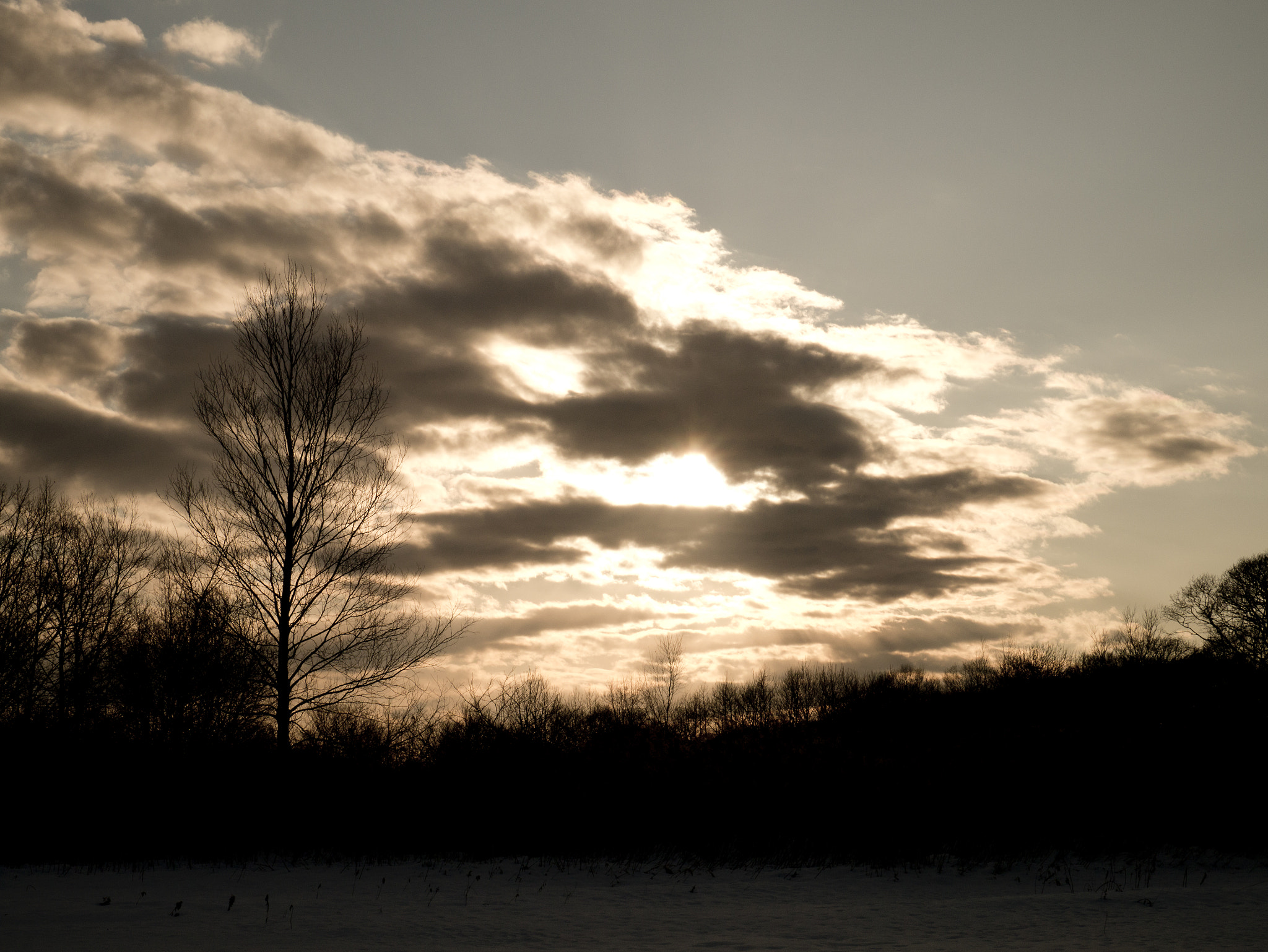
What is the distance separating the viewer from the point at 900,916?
1297 cm

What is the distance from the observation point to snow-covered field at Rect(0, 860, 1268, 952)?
1073cm

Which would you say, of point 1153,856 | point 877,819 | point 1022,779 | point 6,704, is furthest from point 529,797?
point 6,704

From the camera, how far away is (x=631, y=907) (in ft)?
45.8

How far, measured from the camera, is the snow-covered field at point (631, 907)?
10.7 metres

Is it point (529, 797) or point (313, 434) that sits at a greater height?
point (313, 434)

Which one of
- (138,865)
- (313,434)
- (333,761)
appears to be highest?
(313,434)

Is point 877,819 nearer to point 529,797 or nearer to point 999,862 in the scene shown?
point 999,862

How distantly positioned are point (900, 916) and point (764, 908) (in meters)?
2.19

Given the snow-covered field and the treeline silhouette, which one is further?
the treeline silhouette

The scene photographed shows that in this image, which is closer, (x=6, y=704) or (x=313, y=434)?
(x=313, y=434)

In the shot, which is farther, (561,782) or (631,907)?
(561,782)

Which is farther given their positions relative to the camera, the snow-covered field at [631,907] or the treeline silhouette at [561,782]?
the treeline silhouette at [561,782]

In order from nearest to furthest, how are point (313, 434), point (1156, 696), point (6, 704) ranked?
point (313, 434), point (6, 704), point (1156, 696)

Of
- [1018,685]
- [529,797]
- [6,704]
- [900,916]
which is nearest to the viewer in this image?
[900,916]
